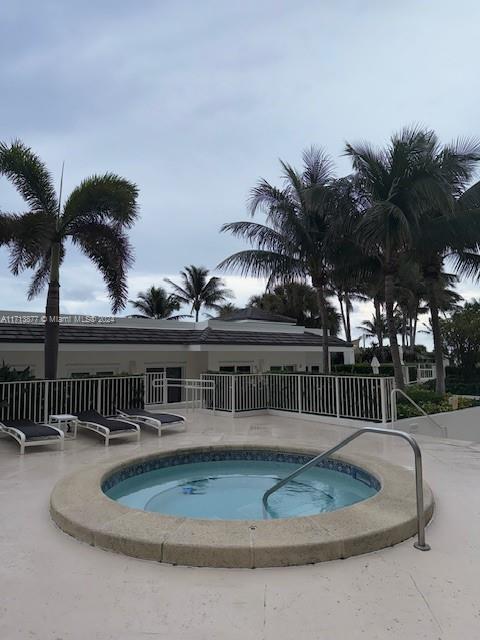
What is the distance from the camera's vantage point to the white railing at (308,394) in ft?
36.3

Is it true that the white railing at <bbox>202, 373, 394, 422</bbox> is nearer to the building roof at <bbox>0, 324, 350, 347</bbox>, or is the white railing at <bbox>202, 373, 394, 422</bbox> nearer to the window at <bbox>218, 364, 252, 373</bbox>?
the building roof at <bbox>0, 324, 350, 347</bbox>

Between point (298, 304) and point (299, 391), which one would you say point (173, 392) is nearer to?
point (299, 391)

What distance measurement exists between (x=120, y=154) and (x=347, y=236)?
26.9ft

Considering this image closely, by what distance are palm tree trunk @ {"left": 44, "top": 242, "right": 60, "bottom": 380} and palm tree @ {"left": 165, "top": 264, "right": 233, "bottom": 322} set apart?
28432 millimetres

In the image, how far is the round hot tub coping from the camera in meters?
3.63

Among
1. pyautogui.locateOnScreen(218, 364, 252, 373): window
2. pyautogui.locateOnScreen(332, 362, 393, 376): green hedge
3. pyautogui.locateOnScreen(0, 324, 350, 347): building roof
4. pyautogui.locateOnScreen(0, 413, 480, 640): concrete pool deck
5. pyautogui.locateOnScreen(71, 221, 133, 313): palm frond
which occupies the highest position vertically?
pyautogui.locateOnScreen(71, 221, 133, 313): palm frond

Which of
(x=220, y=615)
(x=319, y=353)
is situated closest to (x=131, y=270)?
(x=220, y=615)

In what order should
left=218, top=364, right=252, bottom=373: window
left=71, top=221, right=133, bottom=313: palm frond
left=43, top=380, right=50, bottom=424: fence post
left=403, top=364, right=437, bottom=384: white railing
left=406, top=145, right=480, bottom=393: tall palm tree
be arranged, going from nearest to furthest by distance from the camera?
left=43, top=380, right=50, bottom=424: fence post → left=406, top=145, right=480, bottom=393: tall palm tree → left=71, top=221, right=133, bottom=313: palm frond → left=218, top=364, right=252, bottom=373: window → left=403, top=364, right=437, bottom=384: white railing

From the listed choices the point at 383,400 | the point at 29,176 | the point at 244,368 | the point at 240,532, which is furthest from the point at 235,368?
the point at 240,532

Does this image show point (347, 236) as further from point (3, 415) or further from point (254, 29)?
point (3, 415)

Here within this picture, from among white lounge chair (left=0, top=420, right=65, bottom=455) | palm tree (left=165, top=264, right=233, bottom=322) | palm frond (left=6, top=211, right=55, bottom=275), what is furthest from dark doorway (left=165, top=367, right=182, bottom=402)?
palm tree (left=165, top=264, right=233, bottom=322)

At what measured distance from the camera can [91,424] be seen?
32.1 ft

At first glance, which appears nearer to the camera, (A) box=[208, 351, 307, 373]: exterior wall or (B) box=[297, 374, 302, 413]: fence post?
(B) box=[297, 374, 302, 413]: fence post

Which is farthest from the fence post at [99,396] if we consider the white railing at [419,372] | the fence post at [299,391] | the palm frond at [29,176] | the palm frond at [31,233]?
the white railing at [419,372]
